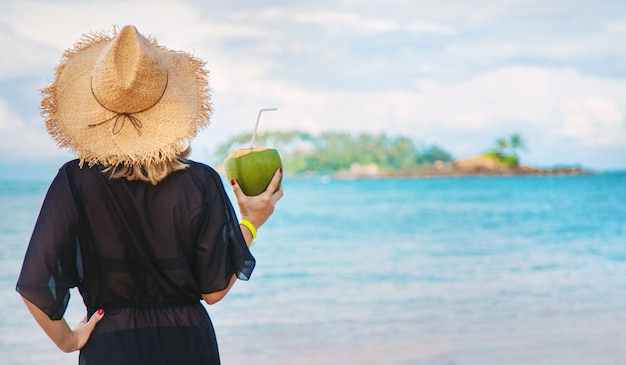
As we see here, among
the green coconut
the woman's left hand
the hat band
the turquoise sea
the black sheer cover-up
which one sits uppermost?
the hat band

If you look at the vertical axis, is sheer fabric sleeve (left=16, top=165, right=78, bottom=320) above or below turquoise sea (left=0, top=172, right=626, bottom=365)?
above

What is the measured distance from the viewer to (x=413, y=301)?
8484 mm

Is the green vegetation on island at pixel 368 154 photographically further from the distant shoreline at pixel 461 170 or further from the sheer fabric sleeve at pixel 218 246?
the sheer fabric sleeve at pixel 218 246

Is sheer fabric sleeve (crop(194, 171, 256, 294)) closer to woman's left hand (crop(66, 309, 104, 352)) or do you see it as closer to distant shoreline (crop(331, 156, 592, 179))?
woman's left hand (crop(66, 309, 104, 352))

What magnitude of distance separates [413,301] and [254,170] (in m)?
6.73

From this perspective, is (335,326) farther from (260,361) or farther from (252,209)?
(252,209)

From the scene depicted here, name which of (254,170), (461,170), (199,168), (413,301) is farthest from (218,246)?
(461,170)

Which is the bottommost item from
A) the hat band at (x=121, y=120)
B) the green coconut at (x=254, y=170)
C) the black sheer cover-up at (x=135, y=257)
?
the black sheer cover-up at (x=135, y=257)

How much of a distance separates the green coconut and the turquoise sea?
3.87 m

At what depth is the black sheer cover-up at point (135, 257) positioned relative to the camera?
1624 mm

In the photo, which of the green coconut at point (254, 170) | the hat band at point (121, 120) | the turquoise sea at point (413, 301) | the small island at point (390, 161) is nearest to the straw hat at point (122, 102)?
the hat band at point (121, 120)

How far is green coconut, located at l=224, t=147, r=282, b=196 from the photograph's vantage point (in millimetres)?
1979

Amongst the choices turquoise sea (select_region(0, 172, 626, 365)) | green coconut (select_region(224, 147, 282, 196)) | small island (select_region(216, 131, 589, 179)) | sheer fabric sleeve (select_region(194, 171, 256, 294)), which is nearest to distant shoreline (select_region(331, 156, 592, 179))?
small island (select_region(216, 131, 589, 179))

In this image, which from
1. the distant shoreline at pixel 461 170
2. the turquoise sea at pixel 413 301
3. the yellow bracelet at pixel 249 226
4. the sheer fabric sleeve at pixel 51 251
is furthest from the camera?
the distant shoreline at pixel 461 170
